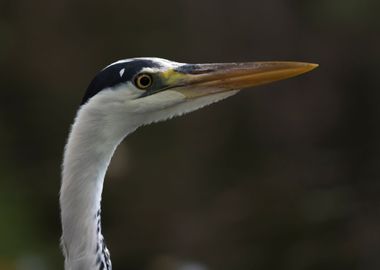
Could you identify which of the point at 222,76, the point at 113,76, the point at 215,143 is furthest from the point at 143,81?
the point at 215,143

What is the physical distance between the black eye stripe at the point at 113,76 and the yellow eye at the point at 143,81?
23 millimetres

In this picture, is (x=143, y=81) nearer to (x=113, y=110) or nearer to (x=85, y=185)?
(x=113, y=110)

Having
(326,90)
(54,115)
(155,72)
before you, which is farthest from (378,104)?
(155,72)

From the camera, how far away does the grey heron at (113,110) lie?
137 inches

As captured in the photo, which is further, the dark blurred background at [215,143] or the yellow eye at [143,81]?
the dark blurred background at [215,143]

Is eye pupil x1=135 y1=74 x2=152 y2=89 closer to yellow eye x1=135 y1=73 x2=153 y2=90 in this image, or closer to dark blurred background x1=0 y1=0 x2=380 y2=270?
yellow eye x1=135 y1=73 x2=153 y2=90

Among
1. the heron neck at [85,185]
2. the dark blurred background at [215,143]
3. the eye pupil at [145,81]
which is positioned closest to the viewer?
the heron neck at [85,185]

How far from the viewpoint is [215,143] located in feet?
26.1

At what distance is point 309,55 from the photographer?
26.6ft

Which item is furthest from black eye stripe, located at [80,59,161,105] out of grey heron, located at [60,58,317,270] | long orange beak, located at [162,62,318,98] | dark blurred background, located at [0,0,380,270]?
dark blurred background, located at [0,0,380,270]

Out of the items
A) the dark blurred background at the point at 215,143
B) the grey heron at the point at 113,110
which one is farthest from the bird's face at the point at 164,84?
the dark blurred background at the point at 215,143

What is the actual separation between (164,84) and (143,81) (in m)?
0.08

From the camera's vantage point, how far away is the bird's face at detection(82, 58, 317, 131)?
351cm

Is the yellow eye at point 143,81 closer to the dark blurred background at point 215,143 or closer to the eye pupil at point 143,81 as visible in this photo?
the eye pupil at point 143,81
